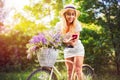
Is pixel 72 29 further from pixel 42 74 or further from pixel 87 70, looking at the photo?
pixel 87 70

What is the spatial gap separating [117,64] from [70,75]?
15.2 feet

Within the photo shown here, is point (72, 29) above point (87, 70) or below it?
above

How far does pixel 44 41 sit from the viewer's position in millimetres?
4836

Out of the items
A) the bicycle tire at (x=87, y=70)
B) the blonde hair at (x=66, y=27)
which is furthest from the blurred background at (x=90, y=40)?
the blonde hair at (x=66, y=27)

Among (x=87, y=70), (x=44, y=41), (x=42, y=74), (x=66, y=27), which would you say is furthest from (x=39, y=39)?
(x=87, y=70)

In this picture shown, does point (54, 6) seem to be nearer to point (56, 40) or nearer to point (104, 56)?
point (104, 56)

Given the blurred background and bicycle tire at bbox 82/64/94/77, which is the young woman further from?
the blurred background

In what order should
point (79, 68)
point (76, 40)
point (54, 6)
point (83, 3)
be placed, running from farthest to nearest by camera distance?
point (54, 6) → point (83, 3) → point (79, 68) → point (76, 40)

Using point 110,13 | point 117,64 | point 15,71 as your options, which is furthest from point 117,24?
point 15,71

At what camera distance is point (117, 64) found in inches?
402

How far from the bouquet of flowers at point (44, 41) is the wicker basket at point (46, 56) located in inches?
3.2

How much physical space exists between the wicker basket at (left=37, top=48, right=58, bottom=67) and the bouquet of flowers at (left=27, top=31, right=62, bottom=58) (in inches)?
3.2

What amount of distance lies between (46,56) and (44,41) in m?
0.29

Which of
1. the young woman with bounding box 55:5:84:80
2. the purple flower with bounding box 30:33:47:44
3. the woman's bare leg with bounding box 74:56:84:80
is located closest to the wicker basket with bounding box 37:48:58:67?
the purple flower with bounding box 30:33:47:44
